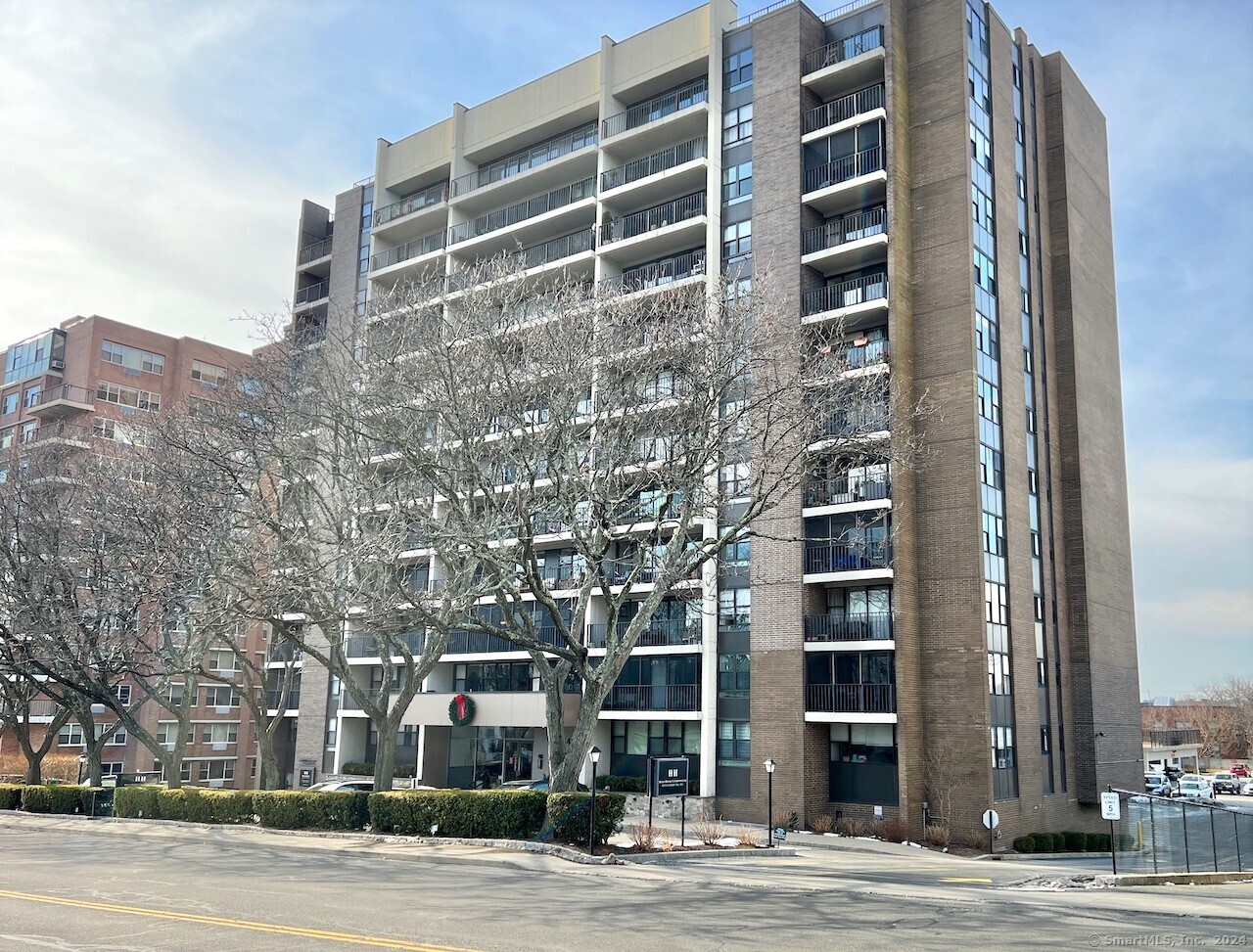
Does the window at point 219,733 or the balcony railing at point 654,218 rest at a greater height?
the balcony railing at point 654,218

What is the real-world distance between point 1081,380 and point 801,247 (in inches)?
601

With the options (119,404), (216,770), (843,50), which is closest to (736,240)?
(843,50)

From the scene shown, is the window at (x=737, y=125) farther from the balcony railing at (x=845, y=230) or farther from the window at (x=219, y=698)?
the window at (x=219, y=698)

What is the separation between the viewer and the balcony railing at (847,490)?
123 feet

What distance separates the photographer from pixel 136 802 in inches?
1312

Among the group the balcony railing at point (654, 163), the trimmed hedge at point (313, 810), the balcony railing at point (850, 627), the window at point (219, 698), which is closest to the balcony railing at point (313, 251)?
the balcony railing at point (654, 163)

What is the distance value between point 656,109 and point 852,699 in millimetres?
27242

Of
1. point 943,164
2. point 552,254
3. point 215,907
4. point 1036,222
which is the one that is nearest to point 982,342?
point 943,164

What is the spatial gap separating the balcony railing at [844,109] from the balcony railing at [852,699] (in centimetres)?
2170

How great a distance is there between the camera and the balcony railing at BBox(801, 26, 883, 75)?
41719 millimetres

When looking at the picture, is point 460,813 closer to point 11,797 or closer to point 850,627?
point 850,627

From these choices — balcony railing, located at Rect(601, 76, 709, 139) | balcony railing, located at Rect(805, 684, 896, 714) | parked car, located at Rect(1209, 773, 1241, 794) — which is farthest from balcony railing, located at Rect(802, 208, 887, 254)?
parked car, located at Rect(1209, 773, 1241, 794)

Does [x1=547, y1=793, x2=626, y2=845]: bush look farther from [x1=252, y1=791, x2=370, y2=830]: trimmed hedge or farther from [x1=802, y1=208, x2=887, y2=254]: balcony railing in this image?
[x1=802, y1=208, x2=887, y2=254]: balcony railing

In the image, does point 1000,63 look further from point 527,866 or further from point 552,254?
point 527,866
